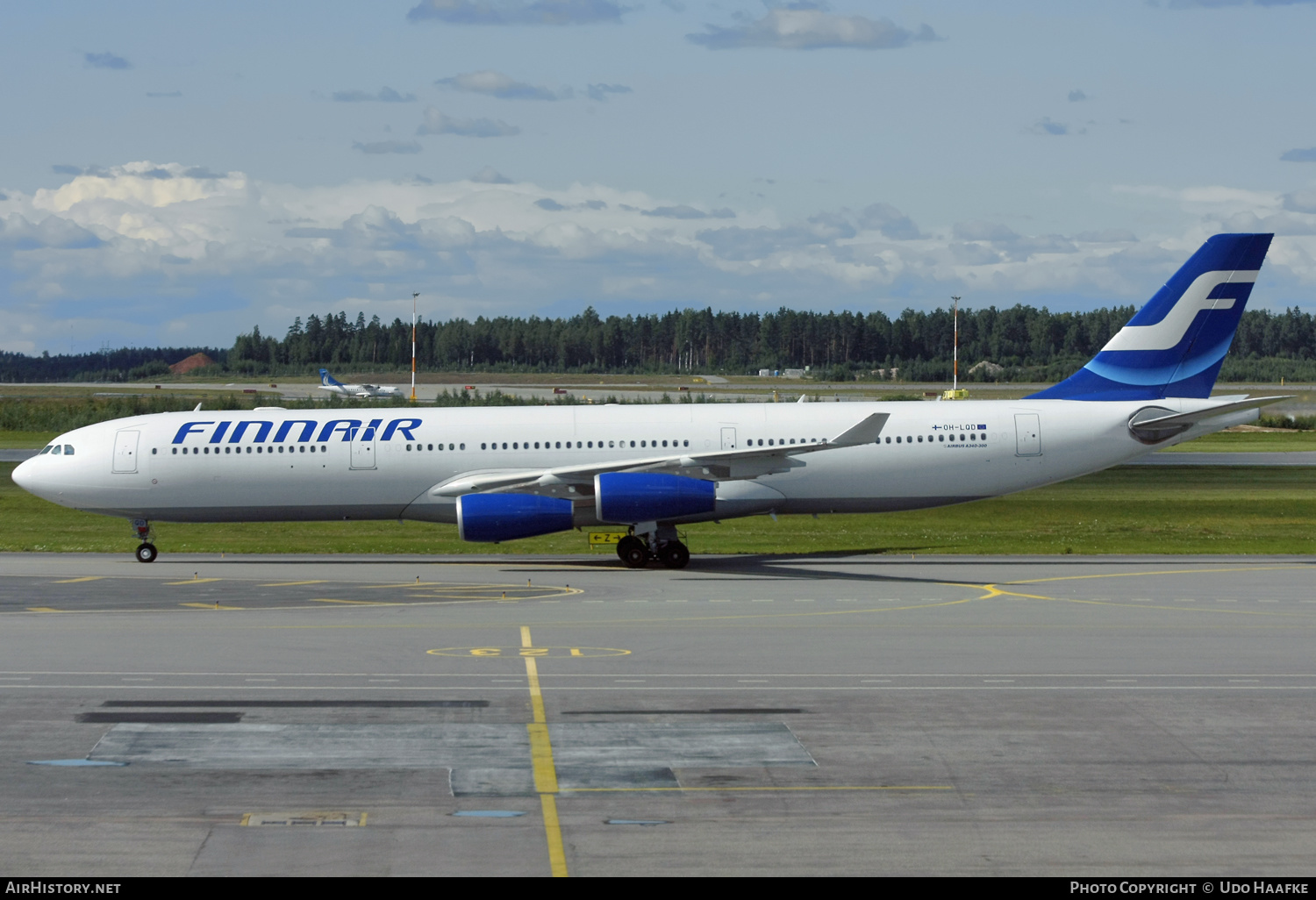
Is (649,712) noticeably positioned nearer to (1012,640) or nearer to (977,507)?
(1012,640)

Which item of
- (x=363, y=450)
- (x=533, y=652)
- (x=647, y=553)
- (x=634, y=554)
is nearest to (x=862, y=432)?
(x=647, y=553)

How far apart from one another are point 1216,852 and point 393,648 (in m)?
15.4

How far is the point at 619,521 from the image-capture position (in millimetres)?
36156

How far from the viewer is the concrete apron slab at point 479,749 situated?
15.1 m

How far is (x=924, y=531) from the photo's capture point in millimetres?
47719

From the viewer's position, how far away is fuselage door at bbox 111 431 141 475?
38.4 meters

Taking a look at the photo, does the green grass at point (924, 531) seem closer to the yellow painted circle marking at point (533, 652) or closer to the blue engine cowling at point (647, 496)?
the blue engine cowling at point (647, 496)

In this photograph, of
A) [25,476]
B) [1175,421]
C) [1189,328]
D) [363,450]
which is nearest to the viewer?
[363,450]

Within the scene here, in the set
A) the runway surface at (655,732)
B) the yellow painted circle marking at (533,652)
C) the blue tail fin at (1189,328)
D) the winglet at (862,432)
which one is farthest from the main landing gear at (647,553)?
the yellow painted circle marking at (533,652)

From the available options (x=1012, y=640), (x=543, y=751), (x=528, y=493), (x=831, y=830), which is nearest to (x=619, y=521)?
(x=528, y=493)

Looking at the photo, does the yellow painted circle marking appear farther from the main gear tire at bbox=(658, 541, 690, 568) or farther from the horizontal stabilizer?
the horizontal stabilizer

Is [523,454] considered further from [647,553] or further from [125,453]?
[125,453]

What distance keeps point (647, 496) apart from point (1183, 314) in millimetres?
17640

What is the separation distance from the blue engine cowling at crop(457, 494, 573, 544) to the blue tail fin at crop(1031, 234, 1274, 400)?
51.9 feet
